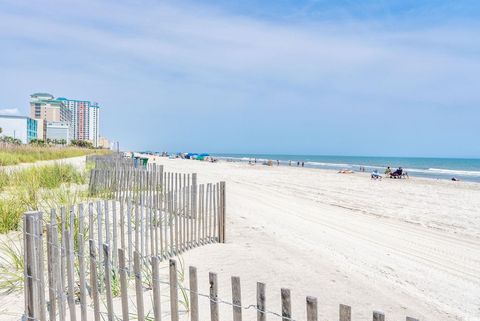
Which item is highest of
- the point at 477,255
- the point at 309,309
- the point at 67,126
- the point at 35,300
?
the point at 67,126

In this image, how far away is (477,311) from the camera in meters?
5.42

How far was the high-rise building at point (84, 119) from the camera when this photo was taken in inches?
7219

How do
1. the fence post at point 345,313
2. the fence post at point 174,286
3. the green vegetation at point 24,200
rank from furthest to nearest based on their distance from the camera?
the green vegetation at point 24,200 < the fence post at point 174,286 < the fence post at point 345,313

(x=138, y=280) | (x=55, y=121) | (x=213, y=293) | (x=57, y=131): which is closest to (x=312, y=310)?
(x=213, y=293)

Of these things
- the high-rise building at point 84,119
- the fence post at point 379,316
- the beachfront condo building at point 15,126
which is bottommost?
the fence post at point 379,316

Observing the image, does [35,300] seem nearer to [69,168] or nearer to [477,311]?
[477,311]

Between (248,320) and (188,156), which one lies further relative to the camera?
(188,156)

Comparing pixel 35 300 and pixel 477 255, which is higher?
pixel 35 300

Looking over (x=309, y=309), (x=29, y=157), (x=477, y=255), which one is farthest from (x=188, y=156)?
(x=309, y=309)

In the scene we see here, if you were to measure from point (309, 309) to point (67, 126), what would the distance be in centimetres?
14956

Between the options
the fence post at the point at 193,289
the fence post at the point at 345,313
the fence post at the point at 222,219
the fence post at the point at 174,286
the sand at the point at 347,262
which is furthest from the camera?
the fence post at the point at 222,219

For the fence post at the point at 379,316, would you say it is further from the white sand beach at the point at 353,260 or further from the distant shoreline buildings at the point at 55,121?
the distant shoreline buildings at the point at 55,121

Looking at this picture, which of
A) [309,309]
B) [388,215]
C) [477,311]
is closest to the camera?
[309,309]

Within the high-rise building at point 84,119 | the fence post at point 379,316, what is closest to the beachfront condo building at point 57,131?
the high-rise building at point 84,119
